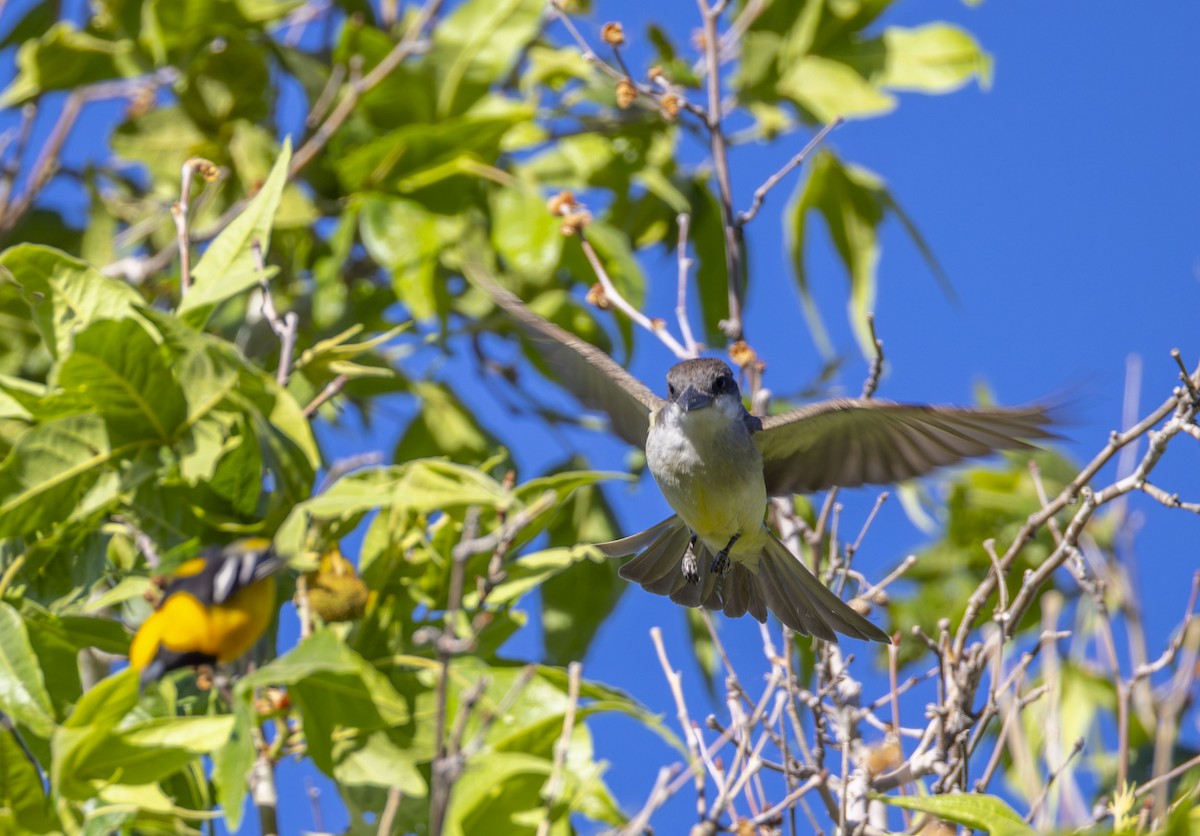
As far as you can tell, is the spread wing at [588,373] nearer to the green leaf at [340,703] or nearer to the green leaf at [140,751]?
the green leaf at [340,703]

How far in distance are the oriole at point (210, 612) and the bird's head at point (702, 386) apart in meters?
0.89

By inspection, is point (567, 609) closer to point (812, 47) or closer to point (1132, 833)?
point (812, 47)

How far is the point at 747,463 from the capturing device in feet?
10.5

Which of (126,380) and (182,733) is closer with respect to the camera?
(182,733)

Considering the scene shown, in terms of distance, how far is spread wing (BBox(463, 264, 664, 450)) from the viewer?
11.5 ft

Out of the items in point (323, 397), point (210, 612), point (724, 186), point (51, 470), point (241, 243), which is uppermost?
point (724, 186)

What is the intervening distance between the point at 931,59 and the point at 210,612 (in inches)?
111

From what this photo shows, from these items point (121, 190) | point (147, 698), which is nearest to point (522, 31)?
point (121, 190)

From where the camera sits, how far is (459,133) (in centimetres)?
414

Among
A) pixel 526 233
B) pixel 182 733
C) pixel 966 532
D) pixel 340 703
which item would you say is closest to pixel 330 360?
pixel 340 703

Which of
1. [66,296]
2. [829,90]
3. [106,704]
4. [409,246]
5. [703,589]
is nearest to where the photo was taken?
[106,704]

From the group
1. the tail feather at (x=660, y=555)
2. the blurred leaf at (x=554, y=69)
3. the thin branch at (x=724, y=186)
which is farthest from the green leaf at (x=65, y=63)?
the tail feather at (x=660, y=555)

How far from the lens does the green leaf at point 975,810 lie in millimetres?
1973

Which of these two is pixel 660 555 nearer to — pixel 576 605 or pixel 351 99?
pixel 576 605
